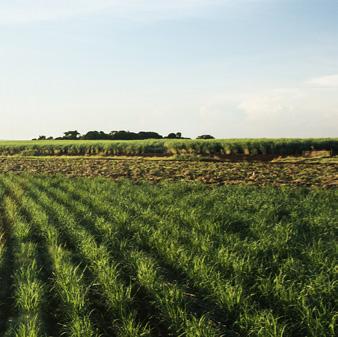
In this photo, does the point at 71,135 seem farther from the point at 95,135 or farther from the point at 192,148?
the point at 192,148

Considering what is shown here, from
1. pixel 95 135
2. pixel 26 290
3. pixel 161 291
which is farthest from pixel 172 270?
pixel 95 135

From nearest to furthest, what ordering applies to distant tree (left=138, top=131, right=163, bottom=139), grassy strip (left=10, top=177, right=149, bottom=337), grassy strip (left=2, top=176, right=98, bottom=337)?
grassy strip (left=2, top=176, right=98, bottom=337) → grassy strip (left=10, top=177, right=149, bottom=337) → distant tree (left=138, top=131, right=163, bottom=139)

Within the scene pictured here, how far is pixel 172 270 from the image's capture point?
677cm

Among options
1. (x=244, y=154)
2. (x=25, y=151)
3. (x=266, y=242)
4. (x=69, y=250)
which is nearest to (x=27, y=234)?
(x=69, y=250)

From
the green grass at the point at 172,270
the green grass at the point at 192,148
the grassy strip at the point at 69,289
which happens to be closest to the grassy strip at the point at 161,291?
the green grass at the point at 172,270

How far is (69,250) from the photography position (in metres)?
8.24

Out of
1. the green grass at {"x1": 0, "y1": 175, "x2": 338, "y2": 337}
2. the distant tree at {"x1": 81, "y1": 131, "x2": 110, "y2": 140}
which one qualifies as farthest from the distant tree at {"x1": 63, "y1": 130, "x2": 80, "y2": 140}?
the green grass at {"x1": 0, "y1": 175, "x2": 338, "y2": 337}

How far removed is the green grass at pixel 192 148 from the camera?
3362 cm

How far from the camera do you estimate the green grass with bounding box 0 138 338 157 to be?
33.6m

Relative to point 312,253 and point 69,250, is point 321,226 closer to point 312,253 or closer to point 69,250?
point 312,253

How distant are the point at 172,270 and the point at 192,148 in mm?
31065

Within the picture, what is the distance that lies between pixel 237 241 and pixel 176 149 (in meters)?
30.9

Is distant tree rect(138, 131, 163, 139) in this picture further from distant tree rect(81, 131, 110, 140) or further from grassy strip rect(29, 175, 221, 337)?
grassy strip rect(29, 175, 221, 337)

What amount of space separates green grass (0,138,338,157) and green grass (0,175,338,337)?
900 inches
